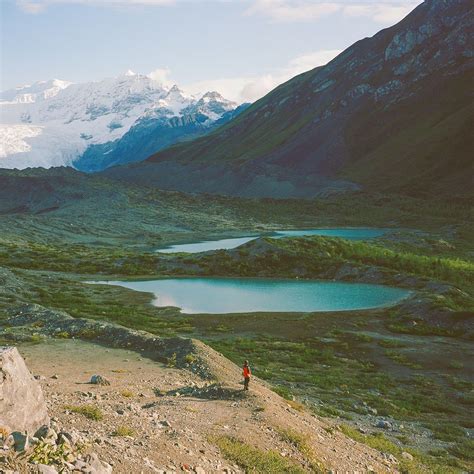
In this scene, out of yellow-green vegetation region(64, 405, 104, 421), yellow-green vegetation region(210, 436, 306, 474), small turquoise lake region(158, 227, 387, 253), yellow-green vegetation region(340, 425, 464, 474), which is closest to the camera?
yellow-green vegetation region(210, 436, 306, 474)

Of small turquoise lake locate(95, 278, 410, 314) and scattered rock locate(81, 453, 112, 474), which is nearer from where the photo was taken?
scattered rock locate(81, 453, 112, 474)

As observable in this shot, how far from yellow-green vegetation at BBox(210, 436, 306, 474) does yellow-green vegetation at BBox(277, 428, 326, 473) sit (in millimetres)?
892

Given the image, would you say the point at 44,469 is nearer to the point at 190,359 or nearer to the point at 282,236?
the point at 190,359

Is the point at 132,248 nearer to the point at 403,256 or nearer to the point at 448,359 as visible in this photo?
the point at 403,256

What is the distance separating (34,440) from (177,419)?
8.00 m

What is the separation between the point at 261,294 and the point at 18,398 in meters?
63.7

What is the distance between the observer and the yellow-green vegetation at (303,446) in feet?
69.2

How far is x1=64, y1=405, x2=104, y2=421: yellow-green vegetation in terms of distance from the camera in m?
20.8

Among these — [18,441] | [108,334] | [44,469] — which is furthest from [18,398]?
[108,334]

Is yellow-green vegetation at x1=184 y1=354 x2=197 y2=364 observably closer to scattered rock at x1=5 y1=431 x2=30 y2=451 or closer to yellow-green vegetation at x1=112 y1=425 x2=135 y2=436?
yellow-green vegetation at x1=112 y1=425 x2=135 y2=436

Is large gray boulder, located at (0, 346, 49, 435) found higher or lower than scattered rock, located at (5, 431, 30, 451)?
higher

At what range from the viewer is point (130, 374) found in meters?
33.3

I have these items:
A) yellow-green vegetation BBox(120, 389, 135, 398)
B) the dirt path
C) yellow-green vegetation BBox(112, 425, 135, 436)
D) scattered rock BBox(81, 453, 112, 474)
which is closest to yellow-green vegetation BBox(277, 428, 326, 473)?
the dirt path

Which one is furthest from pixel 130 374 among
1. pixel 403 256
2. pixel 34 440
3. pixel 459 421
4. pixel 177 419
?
pixel 403 256
